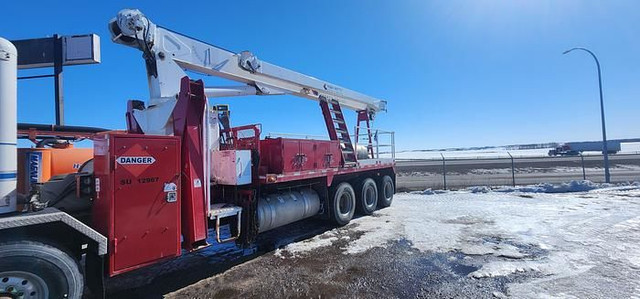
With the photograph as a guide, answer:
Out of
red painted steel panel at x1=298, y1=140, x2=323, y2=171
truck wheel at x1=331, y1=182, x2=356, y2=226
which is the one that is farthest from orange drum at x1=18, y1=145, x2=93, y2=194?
truck wheel at x1=331, y1=182, x2=356, y2=226

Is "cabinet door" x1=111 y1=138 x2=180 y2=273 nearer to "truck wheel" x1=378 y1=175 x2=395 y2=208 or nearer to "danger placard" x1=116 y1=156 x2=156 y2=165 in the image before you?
"danger placard" x1=116 y1=156 x2=156 y2=165

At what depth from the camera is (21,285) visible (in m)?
3.14

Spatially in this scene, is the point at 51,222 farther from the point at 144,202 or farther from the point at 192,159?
the point at 192,159

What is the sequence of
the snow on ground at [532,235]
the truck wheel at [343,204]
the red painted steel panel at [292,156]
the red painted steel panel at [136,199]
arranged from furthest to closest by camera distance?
1. the truck wheel at [343,204]
2. the red painted steel panel at [292,156]
3. the snow on ground at [532,235]
4. the red painted steel panel at [136,199]

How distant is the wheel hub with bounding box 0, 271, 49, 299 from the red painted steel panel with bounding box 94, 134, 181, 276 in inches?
27.4

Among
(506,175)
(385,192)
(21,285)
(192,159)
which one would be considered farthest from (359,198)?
(506,175)

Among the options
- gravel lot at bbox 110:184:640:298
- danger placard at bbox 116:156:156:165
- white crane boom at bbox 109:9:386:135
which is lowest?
gravel lot at bbox 110:184:640:298

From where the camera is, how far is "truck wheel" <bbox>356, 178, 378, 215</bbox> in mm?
10211

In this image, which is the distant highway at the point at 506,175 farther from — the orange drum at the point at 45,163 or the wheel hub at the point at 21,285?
the wheel hub at the point at 21,285

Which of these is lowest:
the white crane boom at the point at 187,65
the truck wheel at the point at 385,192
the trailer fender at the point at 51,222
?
the truck wheel at the point at 385,192

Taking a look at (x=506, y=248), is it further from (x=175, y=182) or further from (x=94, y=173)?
(x=94, y=173)

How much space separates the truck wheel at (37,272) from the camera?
3.06m

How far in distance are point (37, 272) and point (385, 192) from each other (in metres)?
9.90

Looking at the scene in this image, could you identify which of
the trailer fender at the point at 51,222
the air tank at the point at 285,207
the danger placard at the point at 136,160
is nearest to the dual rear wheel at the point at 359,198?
the air tank at the point at 285,207
